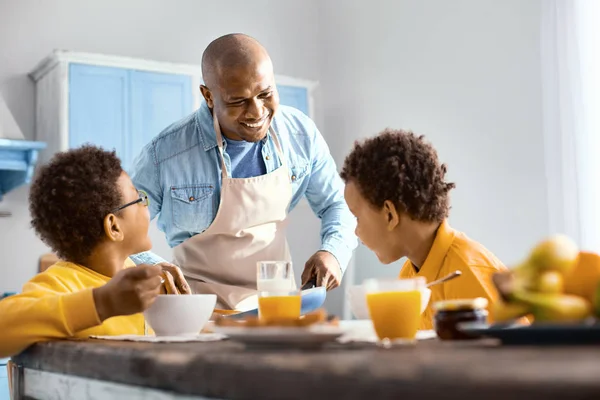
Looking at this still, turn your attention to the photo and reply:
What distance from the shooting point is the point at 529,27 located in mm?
4582

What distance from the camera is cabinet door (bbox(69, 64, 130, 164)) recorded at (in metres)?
4.62

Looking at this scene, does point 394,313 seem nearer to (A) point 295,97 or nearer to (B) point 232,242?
(B) point 232,242

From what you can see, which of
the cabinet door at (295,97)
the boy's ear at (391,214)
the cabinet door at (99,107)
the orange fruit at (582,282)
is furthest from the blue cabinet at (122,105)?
the orange fruit at (582,282)

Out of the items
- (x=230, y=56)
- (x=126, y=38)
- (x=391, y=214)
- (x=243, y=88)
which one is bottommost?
(x=391, y=214)

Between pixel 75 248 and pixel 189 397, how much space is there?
85 centimetres

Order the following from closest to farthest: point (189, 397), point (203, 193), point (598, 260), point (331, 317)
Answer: point (189, 397) < point (598, 260) < point (331, 317) < point (203, 193)

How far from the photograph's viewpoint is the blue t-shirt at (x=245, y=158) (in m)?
2.57

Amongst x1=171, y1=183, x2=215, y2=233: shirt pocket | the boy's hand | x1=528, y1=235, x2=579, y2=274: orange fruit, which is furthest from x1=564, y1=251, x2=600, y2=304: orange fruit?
x1=171, y1=183, x2=215, y2=233: shirt pocket

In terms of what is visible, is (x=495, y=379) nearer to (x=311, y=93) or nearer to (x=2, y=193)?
(x=2, y=193)

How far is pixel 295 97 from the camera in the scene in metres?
5.63

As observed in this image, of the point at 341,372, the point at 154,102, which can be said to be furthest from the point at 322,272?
the point at 154,102

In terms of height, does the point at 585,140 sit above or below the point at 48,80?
below

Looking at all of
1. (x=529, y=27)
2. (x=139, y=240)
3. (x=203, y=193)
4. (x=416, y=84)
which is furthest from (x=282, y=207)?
(x=416, y=84)

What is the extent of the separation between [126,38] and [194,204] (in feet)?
10.3
